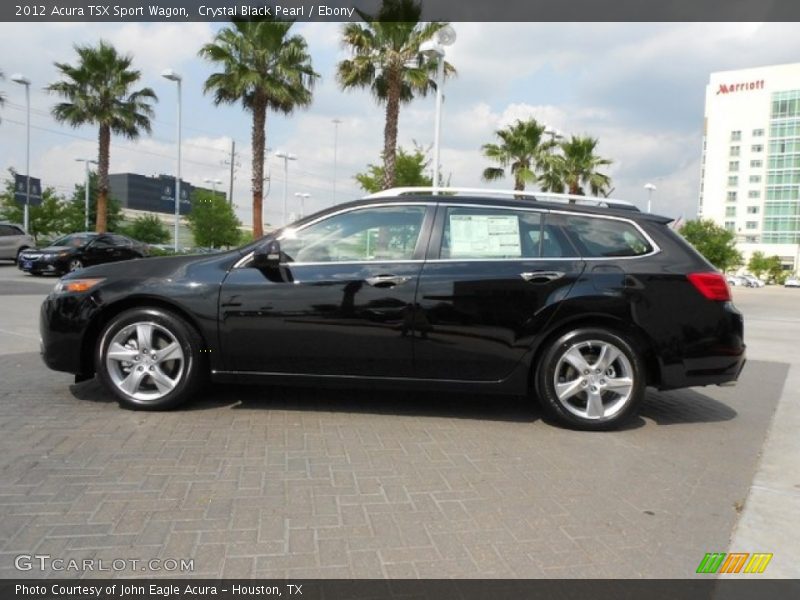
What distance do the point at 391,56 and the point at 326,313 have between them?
17.7 m

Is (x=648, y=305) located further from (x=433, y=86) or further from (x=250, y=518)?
(x=433, y=86)

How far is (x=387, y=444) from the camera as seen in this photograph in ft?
13.5

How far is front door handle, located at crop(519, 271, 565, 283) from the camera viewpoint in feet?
14.7

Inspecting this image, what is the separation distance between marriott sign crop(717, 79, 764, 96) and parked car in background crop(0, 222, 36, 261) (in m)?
116

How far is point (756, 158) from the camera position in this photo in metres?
108

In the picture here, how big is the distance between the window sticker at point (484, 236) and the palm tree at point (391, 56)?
16.5 metres

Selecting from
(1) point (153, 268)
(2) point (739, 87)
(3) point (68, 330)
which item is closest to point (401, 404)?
(1) point (153, 268)

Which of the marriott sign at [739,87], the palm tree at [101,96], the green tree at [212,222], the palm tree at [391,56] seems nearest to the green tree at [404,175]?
the palm tree at [391,56]

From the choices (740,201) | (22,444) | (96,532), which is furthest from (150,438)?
(740,201)

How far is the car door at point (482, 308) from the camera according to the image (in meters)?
4.45

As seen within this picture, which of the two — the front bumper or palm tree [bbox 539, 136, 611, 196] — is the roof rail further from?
palm tree [bbox 539, 136, 611, 196]

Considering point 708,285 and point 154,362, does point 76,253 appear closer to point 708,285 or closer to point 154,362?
point 154,362

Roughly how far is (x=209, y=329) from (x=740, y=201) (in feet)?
407

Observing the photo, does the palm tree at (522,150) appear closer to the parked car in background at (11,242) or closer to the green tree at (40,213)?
the parked car in background at (11,242)
